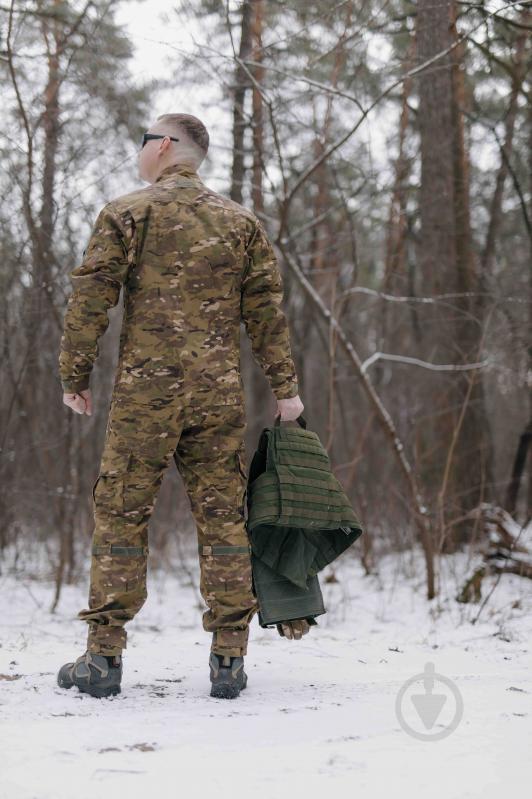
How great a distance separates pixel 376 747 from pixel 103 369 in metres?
4.38

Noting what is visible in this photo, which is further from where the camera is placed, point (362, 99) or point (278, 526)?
point (362, 99)

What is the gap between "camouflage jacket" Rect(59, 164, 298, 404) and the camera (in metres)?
2.54

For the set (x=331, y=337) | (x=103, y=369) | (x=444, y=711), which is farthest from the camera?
(x=103, y=369)

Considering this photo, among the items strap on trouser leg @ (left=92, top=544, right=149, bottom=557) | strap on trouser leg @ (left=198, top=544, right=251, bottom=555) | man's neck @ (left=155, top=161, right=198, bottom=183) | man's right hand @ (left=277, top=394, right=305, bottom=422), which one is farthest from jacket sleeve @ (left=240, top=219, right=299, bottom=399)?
strap on trouser leg @ (left=92, top=544, right=149, bottom=557)

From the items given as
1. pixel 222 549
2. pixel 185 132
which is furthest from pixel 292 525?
pixel 185 132

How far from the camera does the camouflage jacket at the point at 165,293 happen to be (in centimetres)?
254

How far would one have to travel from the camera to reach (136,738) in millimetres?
2012

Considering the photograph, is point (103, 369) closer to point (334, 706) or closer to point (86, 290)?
point (86, 290)

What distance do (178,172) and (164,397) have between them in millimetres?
864

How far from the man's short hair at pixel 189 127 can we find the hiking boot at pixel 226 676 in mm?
1842

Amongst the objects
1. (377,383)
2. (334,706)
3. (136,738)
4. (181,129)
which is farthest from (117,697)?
(377,383)

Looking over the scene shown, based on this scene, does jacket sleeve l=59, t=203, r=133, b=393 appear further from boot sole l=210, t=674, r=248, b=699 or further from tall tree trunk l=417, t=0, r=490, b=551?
tall tree trunk l=417, t=0, r=490, b=551

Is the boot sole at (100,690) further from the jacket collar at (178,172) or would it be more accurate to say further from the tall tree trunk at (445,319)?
the tall tree trunk at (445,319)

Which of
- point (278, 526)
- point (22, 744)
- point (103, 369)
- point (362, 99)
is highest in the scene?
point (362, 99)
